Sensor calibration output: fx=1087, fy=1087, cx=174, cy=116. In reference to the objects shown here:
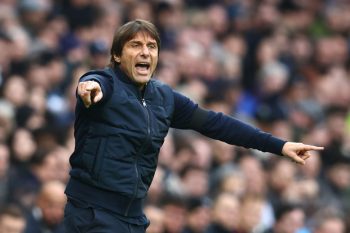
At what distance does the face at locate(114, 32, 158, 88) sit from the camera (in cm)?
569

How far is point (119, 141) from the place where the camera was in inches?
220

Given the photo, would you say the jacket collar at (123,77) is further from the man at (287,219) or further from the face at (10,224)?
the man at (287,219)

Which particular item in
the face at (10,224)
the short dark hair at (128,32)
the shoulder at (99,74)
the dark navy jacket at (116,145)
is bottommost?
the dark navy jacket at (116,145)

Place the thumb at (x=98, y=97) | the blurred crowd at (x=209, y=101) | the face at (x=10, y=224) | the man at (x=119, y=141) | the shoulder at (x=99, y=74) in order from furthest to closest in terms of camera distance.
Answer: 1. the blurred crowd at (x=209, y=101)
2. the face at (x=10, y=224)
3. the man at (x=119, y=141)
4. the shoulder at (x=99, y=74)
5. the thumb at (x=98, y=97)

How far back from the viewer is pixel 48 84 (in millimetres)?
10500

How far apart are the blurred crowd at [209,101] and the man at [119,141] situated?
2.18 metres

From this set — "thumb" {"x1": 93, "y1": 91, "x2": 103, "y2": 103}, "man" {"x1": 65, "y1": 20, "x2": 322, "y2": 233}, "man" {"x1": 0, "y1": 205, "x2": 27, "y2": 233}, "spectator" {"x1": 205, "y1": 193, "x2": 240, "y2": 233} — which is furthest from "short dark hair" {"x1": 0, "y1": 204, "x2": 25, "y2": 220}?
"thumb" {"x1": 93, "y1": 91, "x2": 103, "y2": 103}

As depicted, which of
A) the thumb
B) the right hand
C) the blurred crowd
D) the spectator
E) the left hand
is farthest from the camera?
the spectator

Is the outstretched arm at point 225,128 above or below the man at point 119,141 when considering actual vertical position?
above

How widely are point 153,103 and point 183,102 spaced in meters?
0.26

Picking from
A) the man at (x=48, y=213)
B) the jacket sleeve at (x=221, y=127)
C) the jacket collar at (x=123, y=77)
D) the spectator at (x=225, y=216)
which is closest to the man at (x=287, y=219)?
the spectator at (x=225, y=216)

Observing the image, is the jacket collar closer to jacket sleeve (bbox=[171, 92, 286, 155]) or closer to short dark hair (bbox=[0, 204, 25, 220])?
jacket sleeve (bbox=[171, 92, 286, 155])

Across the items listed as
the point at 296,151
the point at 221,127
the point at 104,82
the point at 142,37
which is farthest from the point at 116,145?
the point at 296,151

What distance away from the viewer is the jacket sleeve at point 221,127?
601 cm
